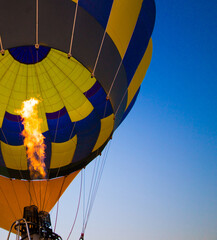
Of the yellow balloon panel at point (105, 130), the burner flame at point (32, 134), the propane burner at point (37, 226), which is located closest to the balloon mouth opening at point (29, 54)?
the burner flame at point (32, 134)

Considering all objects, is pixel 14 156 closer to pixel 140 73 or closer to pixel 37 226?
pixel 37 226

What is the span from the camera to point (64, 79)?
7.68m

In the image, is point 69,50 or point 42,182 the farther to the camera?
point 42,182

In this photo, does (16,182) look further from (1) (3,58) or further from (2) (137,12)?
(2) (137,12)

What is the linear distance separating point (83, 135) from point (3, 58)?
287 cm

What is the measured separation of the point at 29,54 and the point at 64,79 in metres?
1.10

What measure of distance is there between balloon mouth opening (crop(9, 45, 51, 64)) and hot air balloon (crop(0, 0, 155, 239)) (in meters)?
0.03

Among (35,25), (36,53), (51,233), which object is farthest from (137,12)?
(51,233)

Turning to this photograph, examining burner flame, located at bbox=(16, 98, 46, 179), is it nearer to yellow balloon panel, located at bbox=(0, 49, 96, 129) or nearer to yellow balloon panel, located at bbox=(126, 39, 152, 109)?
yellow balloon panel, located at bbox=(0, 49, 96, 129)

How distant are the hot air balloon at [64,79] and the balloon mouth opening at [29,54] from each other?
3 cm

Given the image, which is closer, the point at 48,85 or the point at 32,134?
the point at 48,85

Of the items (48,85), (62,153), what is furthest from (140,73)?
(62,153)

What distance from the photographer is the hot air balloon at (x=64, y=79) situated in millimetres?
4945

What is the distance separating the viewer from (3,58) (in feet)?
24.1
